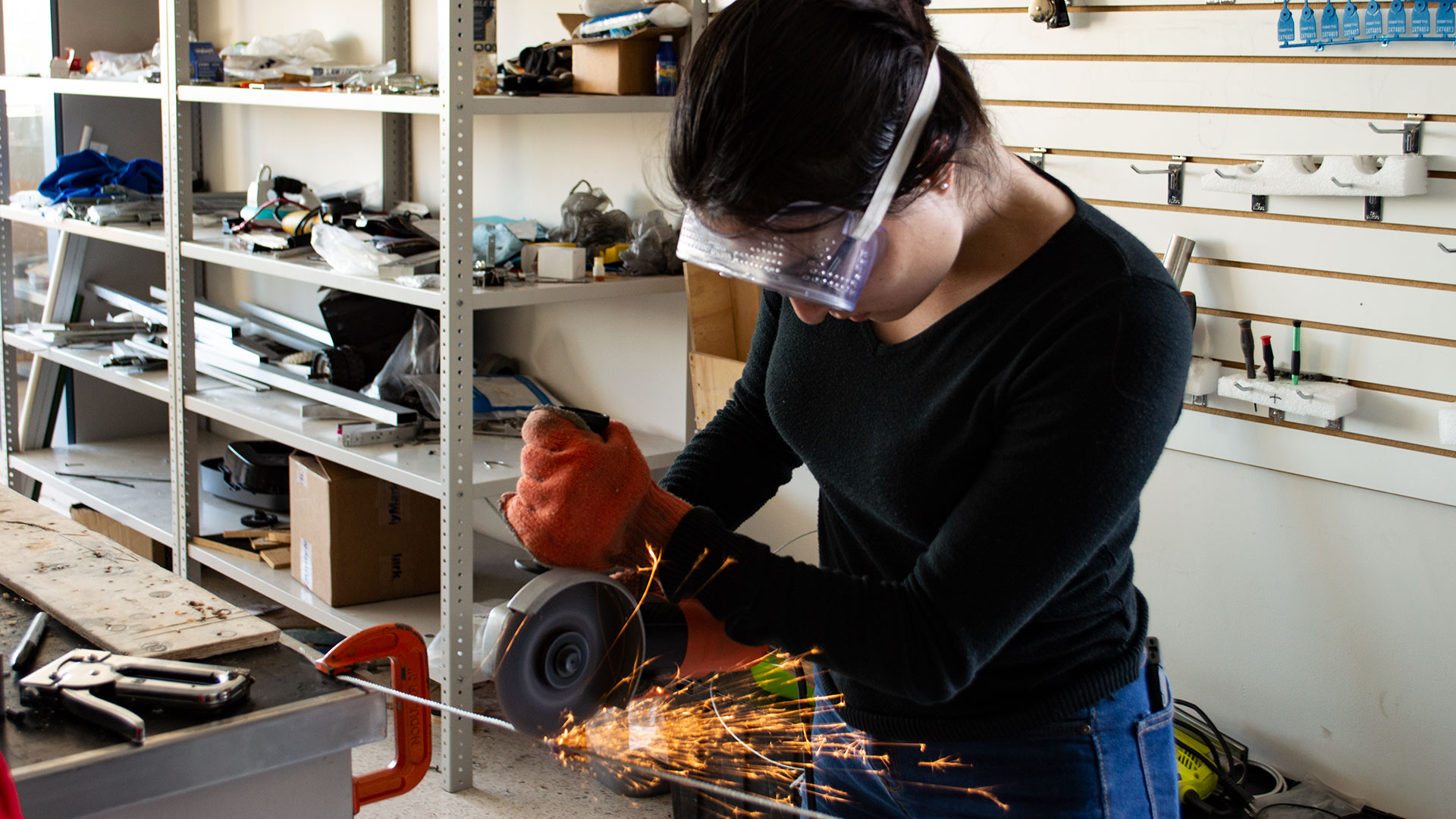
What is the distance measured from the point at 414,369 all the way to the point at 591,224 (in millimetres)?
620

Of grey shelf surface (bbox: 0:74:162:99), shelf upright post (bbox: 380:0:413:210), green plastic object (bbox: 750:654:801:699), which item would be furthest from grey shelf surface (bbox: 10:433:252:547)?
green plastic object (bbox: 750:654:801:699)

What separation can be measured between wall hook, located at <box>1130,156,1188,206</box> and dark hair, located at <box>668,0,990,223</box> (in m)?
1.45

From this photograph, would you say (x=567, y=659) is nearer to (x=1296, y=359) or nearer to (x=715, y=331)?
(x=1296, y=359)

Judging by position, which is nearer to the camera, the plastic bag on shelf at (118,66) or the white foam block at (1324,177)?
the white foam block at (1324,177)

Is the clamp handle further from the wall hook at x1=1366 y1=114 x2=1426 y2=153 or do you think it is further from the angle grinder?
the wall hook at x1=1366 y1=114 x2=1426 y2=153

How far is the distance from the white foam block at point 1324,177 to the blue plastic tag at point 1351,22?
19 cm

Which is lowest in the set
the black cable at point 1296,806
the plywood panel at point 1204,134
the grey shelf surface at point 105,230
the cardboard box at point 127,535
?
the cardboard box at point 127,535

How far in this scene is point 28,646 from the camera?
3.94 ft

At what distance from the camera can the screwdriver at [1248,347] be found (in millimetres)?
2125

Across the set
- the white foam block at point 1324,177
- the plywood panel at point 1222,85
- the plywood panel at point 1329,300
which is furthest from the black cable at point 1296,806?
the plywood panel at point 1222,85

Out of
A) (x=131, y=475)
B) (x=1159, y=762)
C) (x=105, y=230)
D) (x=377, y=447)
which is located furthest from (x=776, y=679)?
(x=131, y=475)

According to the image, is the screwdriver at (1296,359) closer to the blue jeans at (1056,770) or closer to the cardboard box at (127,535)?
the blue jeans at (1056,770)

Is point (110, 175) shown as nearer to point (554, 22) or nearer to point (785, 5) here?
point (554, 22)

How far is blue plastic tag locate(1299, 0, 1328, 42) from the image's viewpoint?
1.98 metres
